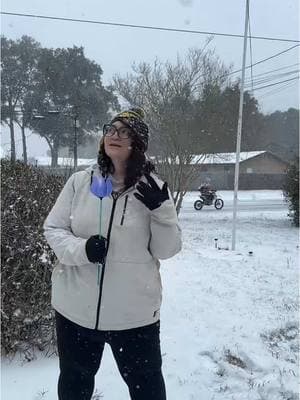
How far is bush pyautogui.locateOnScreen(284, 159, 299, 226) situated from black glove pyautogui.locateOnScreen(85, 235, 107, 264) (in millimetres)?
10954

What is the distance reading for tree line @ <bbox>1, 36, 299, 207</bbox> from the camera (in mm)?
11984

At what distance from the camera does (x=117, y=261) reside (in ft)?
6.09

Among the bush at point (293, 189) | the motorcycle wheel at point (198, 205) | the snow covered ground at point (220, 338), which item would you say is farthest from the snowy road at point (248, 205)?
the snow covered ground at point (220, 338)

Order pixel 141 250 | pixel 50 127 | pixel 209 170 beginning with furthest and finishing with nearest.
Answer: pixel 209 170 → pixel 50 127 → pixel 141 250

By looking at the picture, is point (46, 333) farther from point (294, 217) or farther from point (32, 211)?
point (294, 217)

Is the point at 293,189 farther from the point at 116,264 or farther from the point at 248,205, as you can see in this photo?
the point at 116,264

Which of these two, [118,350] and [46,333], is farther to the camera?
[46,333]

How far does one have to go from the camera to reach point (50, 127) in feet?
99.6

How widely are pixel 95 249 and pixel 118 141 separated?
0.49 meters

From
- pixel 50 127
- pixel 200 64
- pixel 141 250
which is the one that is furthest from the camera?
pixel 50 127

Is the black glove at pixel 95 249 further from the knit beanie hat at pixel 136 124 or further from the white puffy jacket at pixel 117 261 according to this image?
the knit beanie hat at pixel 136 124

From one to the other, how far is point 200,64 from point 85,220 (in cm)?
1234

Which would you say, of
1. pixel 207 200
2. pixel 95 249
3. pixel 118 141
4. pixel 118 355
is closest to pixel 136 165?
pixel 118 141

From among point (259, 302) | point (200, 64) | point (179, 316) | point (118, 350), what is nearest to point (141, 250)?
point (118, 350)
